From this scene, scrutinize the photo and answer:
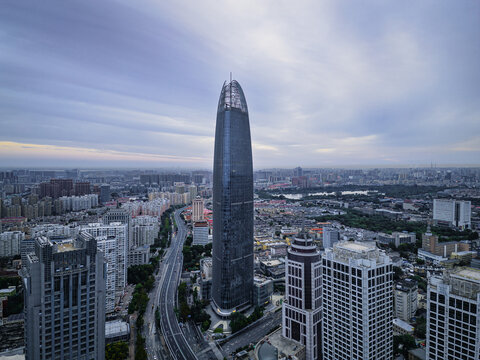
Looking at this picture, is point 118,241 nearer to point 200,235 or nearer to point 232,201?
point 232,201

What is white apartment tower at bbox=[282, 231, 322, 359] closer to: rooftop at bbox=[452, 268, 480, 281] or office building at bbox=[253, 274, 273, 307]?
office building at bbox=[253, 274, 273, 307]

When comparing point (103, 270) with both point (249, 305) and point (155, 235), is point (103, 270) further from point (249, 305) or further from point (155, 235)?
point (155, 235)

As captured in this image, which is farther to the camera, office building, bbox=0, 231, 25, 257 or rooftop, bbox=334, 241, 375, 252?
office building, bbox=0, 231, 25, 257

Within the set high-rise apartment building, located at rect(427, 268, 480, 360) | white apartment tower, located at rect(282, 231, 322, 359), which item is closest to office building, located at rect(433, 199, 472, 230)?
white apartment tower, located at rect(282, 231, 322, 359)

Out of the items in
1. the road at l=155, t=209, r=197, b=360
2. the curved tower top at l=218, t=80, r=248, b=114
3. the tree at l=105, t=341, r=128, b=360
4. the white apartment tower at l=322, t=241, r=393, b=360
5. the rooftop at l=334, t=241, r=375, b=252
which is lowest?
the road at l=155, t=209, r=197, b=360

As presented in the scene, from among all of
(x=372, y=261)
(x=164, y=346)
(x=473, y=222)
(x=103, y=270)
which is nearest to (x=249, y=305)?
(x=164, y=346)

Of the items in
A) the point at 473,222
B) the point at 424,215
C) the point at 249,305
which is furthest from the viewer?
the point at 424,215
